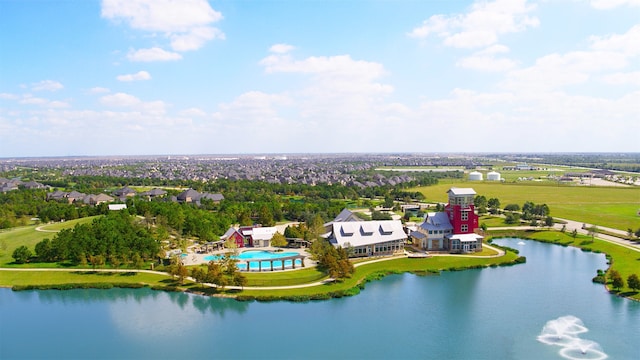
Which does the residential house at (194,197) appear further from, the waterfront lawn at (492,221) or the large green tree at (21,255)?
the waterfront lawn at (492,221)

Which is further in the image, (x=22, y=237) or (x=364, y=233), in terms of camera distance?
(x=22, y=237)

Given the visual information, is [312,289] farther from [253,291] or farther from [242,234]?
[242,234]

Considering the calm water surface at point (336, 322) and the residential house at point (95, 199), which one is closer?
the calm water surface at point (336, 322)

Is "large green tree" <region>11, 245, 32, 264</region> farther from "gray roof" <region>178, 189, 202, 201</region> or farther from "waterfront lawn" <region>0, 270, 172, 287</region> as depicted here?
"gray roof" <region>178, 189, 202, 201</region>

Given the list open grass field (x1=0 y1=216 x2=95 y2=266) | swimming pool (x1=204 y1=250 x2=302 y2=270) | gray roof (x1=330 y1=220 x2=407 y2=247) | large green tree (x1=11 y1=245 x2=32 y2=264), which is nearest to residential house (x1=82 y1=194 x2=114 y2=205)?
open grass field (x1=0 y1=216 x2=95 y2=266)

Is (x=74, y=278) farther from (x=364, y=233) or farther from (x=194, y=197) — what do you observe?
(x=194, y=197)

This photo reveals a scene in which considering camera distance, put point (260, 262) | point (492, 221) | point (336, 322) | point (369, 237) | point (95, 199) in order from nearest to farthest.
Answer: point (336, 322) < point (260, 262) < point (369, 237) < point (492, 221) < point (95, 199)

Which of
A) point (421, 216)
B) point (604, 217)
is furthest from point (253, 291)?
point (604, 217)

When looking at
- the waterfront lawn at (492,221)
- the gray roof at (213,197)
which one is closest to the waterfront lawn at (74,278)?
the gray roof at (213,197)

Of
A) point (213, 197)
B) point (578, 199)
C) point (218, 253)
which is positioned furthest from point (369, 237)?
point (578, 199)
